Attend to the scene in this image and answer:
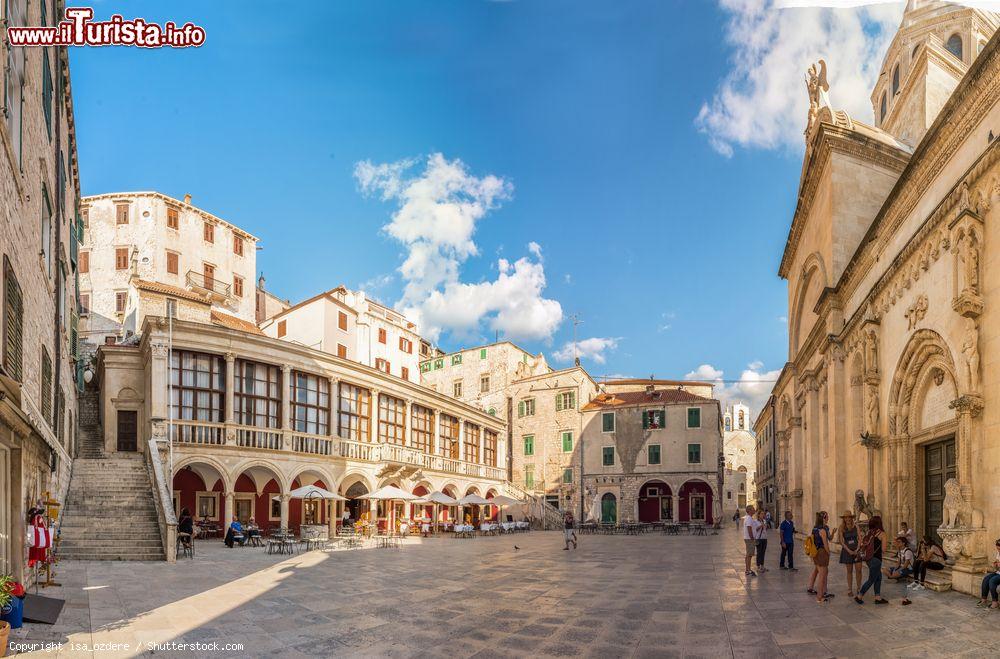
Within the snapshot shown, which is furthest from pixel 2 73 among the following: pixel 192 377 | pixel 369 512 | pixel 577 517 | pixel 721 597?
pixel 577 517

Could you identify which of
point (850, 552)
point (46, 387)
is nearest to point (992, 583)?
point (850, 552)

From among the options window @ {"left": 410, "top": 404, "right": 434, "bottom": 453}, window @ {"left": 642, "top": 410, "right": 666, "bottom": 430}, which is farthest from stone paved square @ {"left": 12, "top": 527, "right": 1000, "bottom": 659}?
window @ {"left": 642, "top": 410, "right": 666, "bottom": 430}

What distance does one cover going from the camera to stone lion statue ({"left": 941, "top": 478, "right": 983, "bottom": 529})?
11695 mm

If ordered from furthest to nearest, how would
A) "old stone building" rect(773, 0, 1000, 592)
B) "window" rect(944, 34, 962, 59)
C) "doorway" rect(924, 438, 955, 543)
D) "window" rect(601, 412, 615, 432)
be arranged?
"window" rect(601, 412, 615, 432), "window" rect(944, 34, 962, 59), "doorway" rect(924, 438, 955, 543), "old stone building" rect(773, 0, 1000, 592)

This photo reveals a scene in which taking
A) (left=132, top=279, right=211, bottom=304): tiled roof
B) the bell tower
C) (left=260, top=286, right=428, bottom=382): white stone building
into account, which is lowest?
(left=260, top=286, right=428, bottom=382): white stone building

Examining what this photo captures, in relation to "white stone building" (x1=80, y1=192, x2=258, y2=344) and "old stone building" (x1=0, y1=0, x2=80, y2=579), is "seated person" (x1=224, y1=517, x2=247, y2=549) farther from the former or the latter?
"white stone building" (x1=80, y1=192, x2=258, y2=344)

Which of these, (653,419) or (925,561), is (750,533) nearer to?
(925,561)

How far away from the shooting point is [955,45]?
36.8m

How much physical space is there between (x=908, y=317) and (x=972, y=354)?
3951 millimetres

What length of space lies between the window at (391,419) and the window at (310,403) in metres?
3.82

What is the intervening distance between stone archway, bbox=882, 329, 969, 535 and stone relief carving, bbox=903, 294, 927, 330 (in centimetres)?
33

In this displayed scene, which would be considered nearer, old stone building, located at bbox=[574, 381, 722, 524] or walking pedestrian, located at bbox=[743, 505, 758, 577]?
walking pedestrian, located at bbox=[743, 505, 758, 577]

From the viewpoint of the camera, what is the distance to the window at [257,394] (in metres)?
29.7

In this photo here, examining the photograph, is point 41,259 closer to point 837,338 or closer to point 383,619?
point 383,619
